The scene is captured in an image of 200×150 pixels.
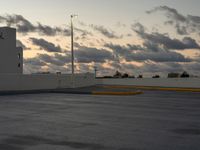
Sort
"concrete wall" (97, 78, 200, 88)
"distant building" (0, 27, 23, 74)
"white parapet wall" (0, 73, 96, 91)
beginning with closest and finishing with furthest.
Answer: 1. "white parapet wall" (0, 73, 96, 91)
2. "concrete wall" (97, 78, 200, 88)
3. "distant building" (0, 27, 23, 74)

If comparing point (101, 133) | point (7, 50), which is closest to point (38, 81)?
point (7, 50)

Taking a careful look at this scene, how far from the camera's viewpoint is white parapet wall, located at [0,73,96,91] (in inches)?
1460

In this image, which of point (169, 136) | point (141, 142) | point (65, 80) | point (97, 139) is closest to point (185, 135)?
point (169, 136)

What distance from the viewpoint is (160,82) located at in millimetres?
44500

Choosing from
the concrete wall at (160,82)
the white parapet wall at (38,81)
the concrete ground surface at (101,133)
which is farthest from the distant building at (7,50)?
the concrete ground surface at (101,133)

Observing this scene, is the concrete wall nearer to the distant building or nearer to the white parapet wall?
the white parapet wall

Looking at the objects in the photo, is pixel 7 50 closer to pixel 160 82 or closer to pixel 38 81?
pixel 38 81

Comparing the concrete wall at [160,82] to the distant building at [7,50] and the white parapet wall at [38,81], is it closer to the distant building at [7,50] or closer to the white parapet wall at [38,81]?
the white parapet wall at [38,81]

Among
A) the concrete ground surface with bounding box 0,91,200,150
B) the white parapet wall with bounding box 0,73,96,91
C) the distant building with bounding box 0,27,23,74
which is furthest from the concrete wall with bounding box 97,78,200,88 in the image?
the concrete ground surface with bounding box 0,91,200,150

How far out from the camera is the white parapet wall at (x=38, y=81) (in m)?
37.1

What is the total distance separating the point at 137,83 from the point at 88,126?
36.4 metres

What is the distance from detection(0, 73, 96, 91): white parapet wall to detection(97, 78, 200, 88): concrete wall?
17.7 feet

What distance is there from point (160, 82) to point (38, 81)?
15.1 m

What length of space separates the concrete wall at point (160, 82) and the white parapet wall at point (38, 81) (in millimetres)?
5389
